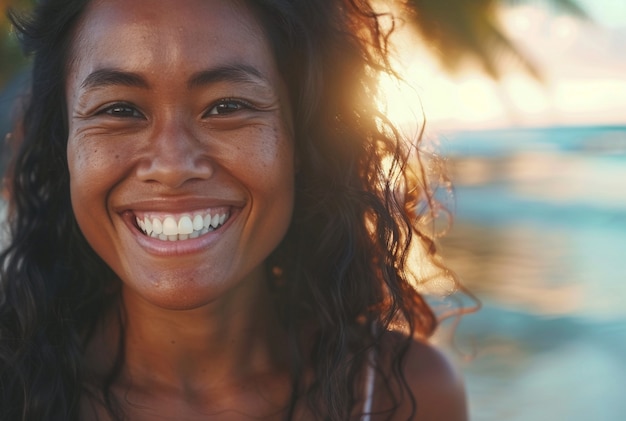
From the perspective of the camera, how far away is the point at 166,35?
2.18m

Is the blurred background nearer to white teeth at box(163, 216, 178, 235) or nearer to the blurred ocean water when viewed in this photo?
the blurred ocean water

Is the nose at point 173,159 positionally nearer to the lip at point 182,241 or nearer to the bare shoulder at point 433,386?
the lip at point 182,241

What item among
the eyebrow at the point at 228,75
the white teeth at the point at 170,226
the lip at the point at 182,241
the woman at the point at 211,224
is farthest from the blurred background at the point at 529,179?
the white teeth at the point at 170,226

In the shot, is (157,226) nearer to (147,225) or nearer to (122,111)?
(147,225)

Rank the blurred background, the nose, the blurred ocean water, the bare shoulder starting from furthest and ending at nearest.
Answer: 1. the blurred ocean water
2. the blurred background
3. the bare shoulder
4. the nose

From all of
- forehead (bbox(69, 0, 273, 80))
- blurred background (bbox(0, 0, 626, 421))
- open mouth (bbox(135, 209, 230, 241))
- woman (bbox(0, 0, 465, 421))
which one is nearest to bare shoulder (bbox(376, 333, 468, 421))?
woman (bbox(0, 0, 465, 421))

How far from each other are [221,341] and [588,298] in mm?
8602

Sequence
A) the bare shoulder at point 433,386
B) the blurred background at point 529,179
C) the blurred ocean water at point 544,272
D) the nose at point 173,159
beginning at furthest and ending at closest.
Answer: the blurred ocean water at point 544,272 < the blurred background at point 529,179 < the bare shoulder at point 433,386 < the nose at point 173,159

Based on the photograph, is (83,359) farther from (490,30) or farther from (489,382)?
(490,30)

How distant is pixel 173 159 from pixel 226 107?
187mm

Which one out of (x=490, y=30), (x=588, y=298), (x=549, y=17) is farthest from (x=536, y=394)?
(x=549, y=17)

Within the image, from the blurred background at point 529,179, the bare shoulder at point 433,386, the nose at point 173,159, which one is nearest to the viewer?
the nose at point 173,159

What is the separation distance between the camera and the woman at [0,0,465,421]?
7.27ft

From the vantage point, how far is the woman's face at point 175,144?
7.16ft
